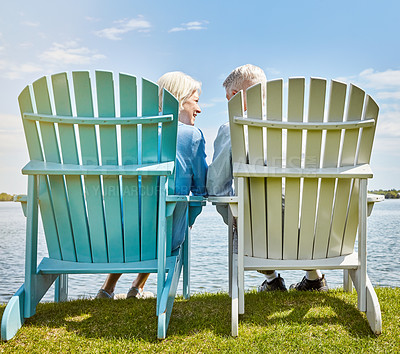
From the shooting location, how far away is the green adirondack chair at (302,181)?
104 inches

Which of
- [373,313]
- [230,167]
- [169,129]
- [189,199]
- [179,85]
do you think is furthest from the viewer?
[179,85]

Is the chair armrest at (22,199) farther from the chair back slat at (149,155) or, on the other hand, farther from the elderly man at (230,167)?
the elderly man at (230,167)

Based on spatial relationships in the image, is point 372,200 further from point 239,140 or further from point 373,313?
point 239,140

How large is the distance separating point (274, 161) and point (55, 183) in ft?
4.63

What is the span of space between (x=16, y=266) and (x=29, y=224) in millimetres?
4137

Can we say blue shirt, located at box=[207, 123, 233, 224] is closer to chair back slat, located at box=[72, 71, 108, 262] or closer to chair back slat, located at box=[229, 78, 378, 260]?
chair back slat, located at box=[229, 78, 378, 260]

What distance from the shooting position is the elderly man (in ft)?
10.5

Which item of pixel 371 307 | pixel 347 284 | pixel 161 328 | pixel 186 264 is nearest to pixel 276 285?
pixel 347 284

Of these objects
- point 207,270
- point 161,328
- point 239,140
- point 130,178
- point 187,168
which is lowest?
point 207,270

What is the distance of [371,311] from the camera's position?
8.50ft

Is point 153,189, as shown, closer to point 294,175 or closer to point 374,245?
point 294,175

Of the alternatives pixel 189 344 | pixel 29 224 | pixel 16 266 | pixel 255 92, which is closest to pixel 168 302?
pixel 189 344

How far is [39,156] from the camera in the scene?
9.03ft

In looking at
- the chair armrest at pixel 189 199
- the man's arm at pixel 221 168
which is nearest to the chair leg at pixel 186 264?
the chair armrest at pixel 189 199
